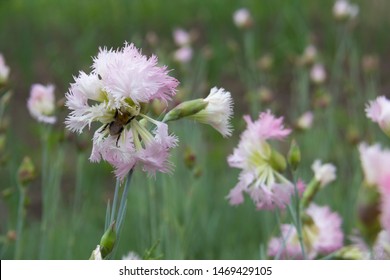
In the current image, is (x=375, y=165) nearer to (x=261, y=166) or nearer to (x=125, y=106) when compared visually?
(x=125, y=106)

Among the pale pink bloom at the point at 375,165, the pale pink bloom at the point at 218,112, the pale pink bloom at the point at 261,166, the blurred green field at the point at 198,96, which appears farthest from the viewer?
the blurred green field at the point at 198,96

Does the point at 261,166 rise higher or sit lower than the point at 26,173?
lower

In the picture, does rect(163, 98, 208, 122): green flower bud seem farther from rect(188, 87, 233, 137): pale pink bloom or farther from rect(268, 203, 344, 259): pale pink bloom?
rect(268, 203, 344, 259): pale pink bloom

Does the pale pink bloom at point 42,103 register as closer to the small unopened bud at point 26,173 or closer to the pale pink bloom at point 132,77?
the small unopened bud at point 26,173

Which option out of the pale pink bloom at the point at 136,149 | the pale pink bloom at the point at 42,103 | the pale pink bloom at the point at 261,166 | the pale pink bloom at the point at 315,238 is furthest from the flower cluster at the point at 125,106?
the pale pink bloom at the point at 42,103

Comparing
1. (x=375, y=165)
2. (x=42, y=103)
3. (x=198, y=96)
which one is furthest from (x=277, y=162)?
(x=198, y=96)

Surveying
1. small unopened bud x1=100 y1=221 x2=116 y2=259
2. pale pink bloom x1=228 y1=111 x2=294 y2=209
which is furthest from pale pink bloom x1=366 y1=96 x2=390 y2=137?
small unopened bud x1=100 y1=221 x2=116 y2=259
